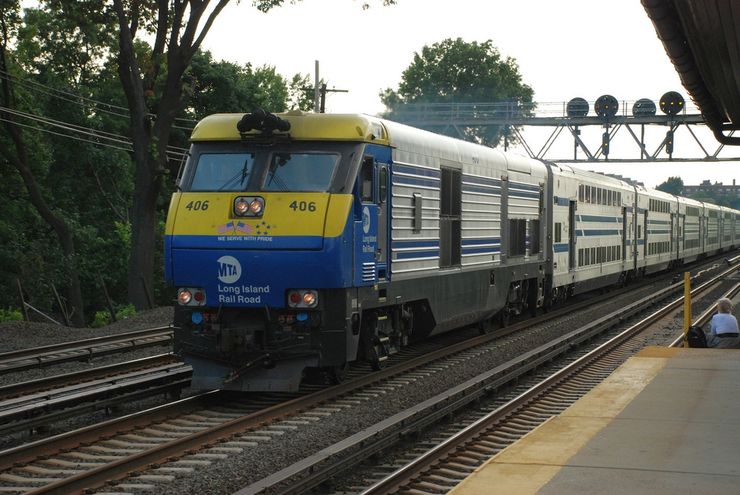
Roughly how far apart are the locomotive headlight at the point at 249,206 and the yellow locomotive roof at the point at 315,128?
84 centimetres

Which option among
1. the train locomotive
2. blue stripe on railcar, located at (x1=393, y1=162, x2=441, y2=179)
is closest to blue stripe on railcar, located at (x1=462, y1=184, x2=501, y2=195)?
blue stripe on railcar, located at (x1=393, y1=162, x2=441, y2=179)

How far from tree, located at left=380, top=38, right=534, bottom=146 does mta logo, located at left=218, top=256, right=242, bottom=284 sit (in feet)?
260

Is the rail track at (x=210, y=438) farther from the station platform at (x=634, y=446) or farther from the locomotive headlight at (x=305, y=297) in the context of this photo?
the station platform at (x=634, y=446)

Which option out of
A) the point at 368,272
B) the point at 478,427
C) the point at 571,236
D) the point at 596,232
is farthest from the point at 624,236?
the point at 478,427

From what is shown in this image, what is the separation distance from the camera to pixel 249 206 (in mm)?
12242

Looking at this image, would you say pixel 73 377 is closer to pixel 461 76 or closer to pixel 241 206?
pixel 241 206

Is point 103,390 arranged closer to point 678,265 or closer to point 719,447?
point 719,447

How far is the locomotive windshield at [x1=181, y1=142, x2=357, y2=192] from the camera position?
12.3 meters

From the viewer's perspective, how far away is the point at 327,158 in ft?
40.6

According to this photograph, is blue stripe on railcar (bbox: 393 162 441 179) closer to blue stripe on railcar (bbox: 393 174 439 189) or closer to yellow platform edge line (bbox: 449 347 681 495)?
blue stripe on railcar (bbox: 393 174 439 189)

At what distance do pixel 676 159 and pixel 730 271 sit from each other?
1201cm

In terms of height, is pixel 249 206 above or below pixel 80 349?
above

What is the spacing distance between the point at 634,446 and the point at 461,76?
8537 cm

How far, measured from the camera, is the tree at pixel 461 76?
9138cm
